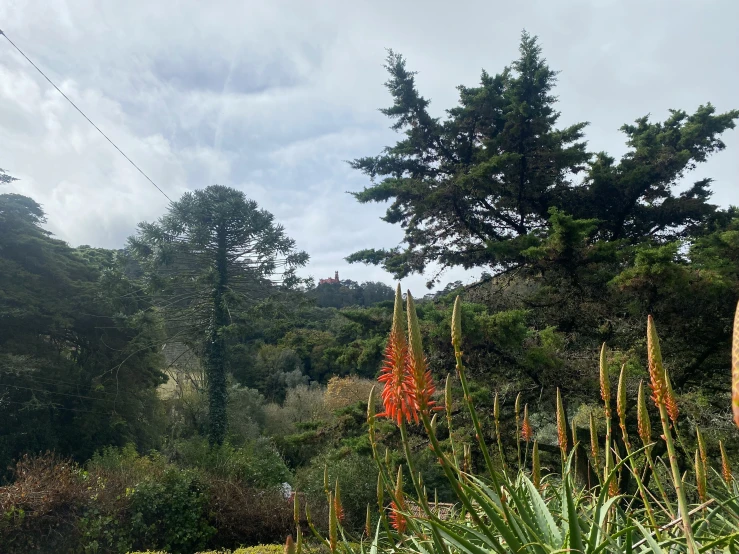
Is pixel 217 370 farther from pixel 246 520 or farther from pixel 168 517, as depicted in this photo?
pixel 246 520

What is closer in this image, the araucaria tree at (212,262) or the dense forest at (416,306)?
the dense forest at (416,306)

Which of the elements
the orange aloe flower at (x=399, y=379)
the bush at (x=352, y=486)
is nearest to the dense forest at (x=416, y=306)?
the bush at (x=352, y=486)

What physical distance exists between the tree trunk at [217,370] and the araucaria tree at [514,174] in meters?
8.58

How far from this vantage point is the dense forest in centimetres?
902

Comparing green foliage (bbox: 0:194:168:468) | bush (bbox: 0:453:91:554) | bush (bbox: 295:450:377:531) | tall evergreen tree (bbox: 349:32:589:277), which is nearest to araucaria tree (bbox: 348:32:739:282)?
tall evergreen tree (bbox: 349:32:589:277)

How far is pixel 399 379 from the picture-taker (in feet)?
4.47

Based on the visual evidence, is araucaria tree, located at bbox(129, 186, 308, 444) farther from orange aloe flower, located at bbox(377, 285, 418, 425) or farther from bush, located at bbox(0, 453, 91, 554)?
orange aloe flower, located at bbox(377, 285, 418, 425)

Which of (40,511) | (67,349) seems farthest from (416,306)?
(67,349)

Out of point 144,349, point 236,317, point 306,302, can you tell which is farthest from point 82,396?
point 306,302

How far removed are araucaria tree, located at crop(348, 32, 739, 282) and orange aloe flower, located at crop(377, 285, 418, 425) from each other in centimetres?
996

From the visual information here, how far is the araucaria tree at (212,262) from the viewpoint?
19.0 m

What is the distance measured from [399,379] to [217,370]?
18472mm

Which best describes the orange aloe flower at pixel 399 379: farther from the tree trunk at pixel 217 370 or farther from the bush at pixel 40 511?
the tree trunk at pixel 217 370

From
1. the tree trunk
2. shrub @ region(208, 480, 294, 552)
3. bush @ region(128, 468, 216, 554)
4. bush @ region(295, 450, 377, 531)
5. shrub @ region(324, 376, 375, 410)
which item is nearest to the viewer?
bush @ region(128, 468, 216, 554)
